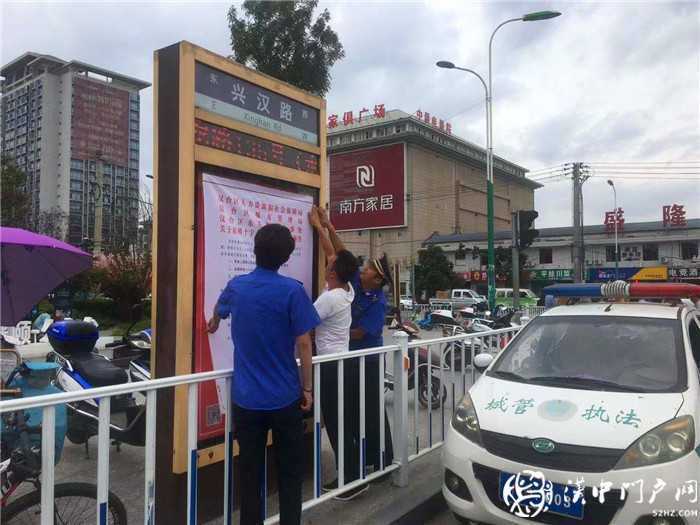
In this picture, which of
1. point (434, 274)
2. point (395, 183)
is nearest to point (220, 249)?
point (434, 274)

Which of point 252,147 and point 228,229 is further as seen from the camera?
point 252,147

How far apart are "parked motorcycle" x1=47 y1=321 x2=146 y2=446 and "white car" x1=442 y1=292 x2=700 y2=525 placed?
2.09 meters

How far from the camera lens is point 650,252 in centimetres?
4359

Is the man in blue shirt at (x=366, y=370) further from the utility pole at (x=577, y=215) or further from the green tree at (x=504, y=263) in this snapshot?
the green tree at (x=504, y=263)

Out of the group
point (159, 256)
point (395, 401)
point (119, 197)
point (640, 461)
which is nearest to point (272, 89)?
point (159, 256)

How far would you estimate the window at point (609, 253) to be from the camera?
147ft

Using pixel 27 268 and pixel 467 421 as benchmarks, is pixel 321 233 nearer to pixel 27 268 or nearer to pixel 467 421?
pixel 467 421

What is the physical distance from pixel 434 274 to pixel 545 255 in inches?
495

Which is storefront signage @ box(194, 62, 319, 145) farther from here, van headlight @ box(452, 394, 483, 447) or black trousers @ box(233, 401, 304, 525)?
van headlight @ box(452, 394, 483, 447)

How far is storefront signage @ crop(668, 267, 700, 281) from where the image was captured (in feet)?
129

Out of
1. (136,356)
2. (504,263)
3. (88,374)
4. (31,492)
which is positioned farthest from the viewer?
(504,263)

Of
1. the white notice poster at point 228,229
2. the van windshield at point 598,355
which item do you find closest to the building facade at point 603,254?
the van windshield at point 598,355

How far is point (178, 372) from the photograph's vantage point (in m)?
3.01

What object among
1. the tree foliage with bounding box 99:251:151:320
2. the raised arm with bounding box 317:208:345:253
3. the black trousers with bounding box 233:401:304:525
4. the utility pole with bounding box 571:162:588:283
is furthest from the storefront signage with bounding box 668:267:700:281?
the black trousers with bounding box 233:401:304:525
